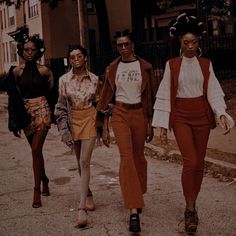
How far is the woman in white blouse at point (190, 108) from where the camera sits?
511cm

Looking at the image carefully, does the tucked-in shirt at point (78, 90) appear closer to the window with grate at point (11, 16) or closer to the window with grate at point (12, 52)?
the window with grate at point (12, 52)

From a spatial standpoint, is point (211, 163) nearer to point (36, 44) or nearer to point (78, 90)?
point (78, 90)

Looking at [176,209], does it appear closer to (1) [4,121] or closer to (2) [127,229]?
(2) [127,229]

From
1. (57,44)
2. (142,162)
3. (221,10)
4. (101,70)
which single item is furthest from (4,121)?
(57,44)

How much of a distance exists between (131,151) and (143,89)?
0.66 meters

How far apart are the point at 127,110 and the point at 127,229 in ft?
3.98

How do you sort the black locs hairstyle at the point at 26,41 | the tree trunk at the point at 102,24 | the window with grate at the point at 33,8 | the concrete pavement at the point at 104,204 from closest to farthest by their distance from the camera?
the concrete pavement at the point at 104,204, the black locs hairstyle at the point at 26,41, the tree trunk at the point at 102,24, the window with grate at the point at 33,8

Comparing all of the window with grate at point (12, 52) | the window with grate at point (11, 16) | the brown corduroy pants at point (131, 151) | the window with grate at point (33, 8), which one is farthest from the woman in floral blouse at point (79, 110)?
the window with grate at point (11, 16)

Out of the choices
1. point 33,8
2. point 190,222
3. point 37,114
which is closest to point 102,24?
point 33,8

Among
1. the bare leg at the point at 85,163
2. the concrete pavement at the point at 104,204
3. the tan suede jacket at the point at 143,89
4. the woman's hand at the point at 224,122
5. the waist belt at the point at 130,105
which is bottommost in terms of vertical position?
the concrete pavement at the point at 104,204

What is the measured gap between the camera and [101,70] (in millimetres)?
21531

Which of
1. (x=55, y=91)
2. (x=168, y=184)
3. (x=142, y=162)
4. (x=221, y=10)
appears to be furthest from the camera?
(x=221, y=10)

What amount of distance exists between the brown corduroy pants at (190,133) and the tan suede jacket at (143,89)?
0.46m

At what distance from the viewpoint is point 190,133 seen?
5148 millimetres
